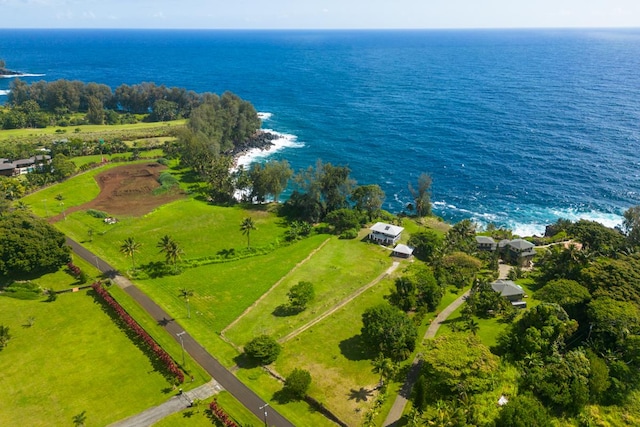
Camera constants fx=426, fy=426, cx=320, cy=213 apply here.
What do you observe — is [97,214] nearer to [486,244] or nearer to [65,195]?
[65,195]

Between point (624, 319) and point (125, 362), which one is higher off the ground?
point (624, 319)

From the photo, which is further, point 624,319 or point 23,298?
point 23,298

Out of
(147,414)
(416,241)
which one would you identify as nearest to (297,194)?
(416,241)

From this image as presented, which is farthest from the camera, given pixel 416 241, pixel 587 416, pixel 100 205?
pixel 100 205

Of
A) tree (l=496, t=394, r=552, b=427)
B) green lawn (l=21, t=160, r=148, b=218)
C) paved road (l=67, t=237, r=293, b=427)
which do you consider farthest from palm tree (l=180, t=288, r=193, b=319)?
green lawn (l=21, t=160, r=148, b=218)

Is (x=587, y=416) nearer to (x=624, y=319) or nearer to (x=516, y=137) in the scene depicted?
(x=624, y=319)

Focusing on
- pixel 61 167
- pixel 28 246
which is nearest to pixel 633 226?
pixel 28 246

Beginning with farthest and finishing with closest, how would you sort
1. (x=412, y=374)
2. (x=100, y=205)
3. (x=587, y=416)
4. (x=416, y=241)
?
(x=100, y=205) → (x=416, y=241) → (x=412, y=374) → (x=587, y=416)

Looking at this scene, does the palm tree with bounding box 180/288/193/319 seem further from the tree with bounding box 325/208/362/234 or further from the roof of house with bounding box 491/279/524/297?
the roof of house with bounding box 491/279/524/297
